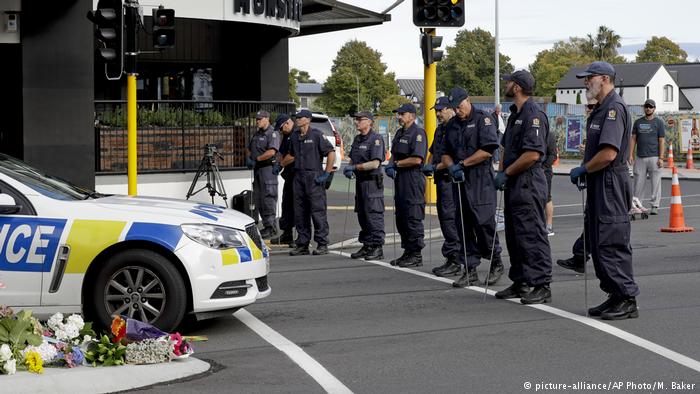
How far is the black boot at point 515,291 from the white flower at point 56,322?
4377 millimetres

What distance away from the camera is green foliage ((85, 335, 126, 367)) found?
7.49m

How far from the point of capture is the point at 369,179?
47.4 feet

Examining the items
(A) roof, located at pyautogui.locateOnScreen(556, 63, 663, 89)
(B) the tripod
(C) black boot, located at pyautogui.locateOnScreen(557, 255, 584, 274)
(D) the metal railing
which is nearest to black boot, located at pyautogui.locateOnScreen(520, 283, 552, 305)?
(C) black boot, located at pyautogui.locateOnScreen(557, 255, 584, 274)

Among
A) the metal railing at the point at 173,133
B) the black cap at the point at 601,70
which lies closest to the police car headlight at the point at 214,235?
the black cap at the point at 601,70

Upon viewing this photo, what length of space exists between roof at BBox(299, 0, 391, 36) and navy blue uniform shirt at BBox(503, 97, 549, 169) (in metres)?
15.5

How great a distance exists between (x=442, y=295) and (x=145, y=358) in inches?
160

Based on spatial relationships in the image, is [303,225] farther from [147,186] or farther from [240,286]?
[240,286]

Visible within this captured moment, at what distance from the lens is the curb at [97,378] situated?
693cm

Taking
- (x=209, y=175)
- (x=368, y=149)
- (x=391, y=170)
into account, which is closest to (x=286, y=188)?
(x=368, y=149)

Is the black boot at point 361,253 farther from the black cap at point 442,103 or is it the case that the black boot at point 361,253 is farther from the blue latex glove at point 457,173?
the blue latex glove at point 457,173

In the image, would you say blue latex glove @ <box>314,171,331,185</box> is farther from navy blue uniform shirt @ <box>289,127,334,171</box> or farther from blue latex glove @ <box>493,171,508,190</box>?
blue latex glove @ <box>493,171,508,190</box>

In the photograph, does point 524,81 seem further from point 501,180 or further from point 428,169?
point 428,169

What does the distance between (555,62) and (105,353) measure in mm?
138110

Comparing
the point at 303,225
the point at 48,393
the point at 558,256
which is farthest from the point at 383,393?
the point at 303,225
